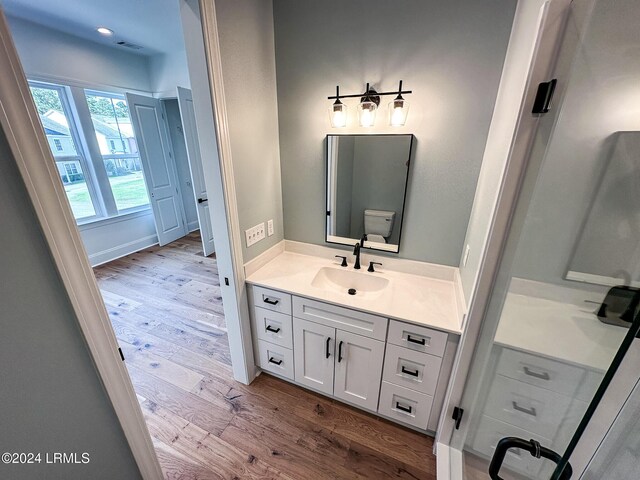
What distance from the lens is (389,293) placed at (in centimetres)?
157

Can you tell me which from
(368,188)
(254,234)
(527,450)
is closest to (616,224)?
(527,450)

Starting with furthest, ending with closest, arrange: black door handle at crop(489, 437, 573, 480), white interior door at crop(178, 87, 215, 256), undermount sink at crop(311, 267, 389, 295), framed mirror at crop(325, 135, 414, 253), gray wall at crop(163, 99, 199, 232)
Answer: gray wall at crop(163, 99, 199, 232) < white interior door at crop(178, 87, 215, 256) < undermount sink at crop(311, 267, 389, 295) < framed mirror at crop(325, 135, 414, 253) < black door handle at crop(489, 437, 573, 480)

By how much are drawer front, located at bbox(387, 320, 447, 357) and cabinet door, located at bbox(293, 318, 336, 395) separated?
37 cm

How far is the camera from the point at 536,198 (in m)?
0.95

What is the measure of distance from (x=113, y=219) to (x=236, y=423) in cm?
377

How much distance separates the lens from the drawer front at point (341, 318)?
142 centimetres

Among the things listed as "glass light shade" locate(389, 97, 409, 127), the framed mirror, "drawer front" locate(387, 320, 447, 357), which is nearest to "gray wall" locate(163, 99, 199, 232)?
the framed mirror

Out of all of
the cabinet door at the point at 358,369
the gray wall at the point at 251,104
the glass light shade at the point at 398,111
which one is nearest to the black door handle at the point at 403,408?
the cabinet door at the point at 358,369

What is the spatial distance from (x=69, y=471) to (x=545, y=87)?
1.95 meters

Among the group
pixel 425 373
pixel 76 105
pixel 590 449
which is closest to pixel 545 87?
pixel 590 449

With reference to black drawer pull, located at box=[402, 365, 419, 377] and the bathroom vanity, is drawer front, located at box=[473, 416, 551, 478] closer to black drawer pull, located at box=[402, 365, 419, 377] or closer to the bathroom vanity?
the bathroom vanity

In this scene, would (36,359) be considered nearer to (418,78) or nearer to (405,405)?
(405,405)

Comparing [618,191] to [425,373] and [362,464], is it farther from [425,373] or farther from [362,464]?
[362,464]

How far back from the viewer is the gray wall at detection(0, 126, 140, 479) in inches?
24.1
